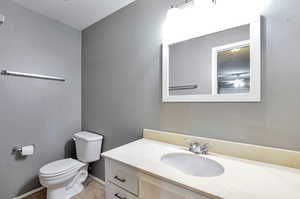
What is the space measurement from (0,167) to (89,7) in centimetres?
206

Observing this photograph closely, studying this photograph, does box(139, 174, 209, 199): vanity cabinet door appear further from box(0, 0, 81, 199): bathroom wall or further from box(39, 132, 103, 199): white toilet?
box(0, 0, 81, 199): bathroom wall

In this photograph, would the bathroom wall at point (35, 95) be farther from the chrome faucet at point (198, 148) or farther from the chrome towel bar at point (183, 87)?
the chrome faucet at point (198, 148)

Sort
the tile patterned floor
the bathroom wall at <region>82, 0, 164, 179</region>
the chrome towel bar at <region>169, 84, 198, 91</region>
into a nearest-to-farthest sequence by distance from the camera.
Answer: the chrome towel bar at <region>169, 84, 198, 91</region>
the bathroom wall at <region>82, 0, 164, 179</region>
the tile patterned floor

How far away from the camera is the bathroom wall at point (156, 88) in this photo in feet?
2.71

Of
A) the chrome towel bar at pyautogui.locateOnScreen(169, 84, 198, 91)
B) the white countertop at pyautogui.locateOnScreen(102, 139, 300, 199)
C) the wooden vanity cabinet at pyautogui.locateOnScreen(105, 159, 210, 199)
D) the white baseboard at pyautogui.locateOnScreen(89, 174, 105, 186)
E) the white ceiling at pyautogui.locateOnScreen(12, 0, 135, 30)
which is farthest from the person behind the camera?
the white baseboard at pyautogui.locateOnScreen(89, 174, 105, 186)

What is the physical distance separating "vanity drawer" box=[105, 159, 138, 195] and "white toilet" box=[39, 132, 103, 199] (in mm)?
846

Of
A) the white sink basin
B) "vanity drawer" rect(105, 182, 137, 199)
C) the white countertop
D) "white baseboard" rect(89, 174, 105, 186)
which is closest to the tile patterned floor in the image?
"white baseboard" rect(89, 174, 105, 186)

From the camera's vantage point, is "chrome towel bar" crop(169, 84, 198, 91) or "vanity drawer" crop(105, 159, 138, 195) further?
"chrome towel bar" crop(169, 84, 198, 91)

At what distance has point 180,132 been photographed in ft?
4.00

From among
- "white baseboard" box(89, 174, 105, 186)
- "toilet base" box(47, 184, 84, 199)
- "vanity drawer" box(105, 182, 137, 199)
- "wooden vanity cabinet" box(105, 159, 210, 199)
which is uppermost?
"wooden vanity cabinet" box(105, 159, 210, 199)

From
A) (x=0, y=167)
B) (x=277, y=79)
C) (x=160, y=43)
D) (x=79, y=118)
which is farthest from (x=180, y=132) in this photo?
(x=0, y=167)

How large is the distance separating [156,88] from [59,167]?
1419mm

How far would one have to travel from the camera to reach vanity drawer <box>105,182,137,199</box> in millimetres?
893

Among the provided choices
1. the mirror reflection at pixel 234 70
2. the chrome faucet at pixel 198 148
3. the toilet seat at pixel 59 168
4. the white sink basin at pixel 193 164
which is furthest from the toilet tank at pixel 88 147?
the mirror reflection at pixel 234 70
